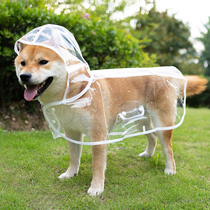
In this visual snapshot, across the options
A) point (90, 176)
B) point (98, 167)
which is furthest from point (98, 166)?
point (90, 176)

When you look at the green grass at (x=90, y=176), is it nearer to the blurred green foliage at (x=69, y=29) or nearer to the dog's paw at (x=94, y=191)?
the dog's paw at (x=94, y=191)

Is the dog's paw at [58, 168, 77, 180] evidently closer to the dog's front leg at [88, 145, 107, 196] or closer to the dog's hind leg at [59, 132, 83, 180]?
the dog's hind leg at [59, 132, 83, 180]

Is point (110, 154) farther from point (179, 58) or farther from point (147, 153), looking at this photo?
point (179, 58)

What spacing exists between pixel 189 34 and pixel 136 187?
62.8 ft

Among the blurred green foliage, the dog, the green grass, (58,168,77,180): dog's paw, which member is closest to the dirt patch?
the blurred green foliage

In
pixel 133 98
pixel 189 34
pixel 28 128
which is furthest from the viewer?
pixel 189 34

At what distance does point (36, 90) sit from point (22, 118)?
10.4 ft

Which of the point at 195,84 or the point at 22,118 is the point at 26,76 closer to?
the point at 195,84

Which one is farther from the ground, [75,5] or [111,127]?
[75,5]

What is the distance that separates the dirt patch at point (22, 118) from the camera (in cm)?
488

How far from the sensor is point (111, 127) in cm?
290

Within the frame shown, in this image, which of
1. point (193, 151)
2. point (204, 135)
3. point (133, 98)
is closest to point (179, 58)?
point (204, 135)

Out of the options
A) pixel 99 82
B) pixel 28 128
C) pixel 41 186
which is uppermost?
pixel 99 82

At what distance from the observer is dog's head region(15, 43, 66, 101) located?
7.12 feet
